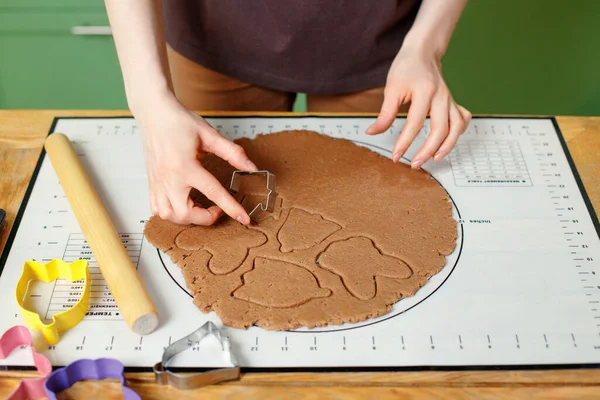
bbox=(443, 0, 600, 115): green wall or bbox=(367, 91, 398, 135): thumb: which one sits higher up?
bbox=(443, 0, 600, 115): green wall

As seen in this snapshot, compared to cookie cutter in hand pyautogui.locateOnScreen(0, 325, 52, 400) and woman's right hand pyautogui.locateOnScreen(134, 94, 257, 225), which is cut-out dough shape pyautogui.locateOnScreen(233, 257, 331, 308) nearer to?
woman's right hand pyautogui.locateOnScreen(134, 94, 257, 225)

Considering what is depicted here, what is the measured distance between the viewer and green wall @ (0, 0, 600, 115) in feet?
5.70

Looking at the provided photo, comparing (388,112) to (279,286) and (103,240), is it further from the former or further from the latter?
(103,240)

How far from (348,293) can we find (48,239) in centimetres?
45

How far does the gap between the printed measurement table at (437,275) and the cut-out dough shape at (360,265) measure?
46 mm

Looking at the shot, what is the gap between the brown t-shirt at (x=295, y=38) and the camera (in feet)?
3.50

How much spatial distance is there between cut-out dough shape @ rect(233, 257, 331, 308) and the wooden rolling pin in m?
0.13

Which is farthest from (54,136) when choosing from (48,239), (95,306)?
(95,306)

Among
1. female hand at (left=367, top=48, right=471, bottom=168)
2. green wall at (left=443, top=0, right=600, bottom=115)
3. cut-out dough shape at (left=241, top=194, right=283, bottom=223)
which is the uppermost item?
green wall at (left=443, top=0, right=600, bottom=115)

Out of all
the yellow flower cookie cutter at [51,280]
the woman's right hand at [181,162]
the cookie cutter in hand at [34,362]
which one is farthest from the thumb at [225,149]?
the cookie cutter in hand at [34,362]

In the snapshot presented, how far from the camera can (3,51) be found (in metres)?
1.86

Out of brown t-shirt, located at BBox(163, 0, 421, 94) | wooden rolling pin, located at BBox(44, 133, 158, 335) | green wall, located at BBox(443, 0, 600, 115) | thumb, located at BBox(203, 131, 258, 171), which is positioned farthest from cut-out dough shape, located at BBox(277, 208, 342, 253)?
green wall, located at BBox(443, 0, 600, 115)

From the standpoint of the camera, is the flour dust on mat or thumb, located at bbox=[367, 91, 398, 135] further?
thumb, located at bbox=[367, 91, 398, 135]

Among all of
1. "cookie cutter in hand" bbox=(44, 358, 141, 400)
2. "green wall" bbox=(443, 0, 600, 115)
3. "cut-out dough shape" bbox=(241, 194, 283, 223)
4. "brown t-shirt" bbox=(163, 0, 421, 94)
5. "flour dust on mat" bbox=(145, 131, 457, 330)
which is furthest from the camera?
"green wall" bbox=(443, 0, 600, 115)
